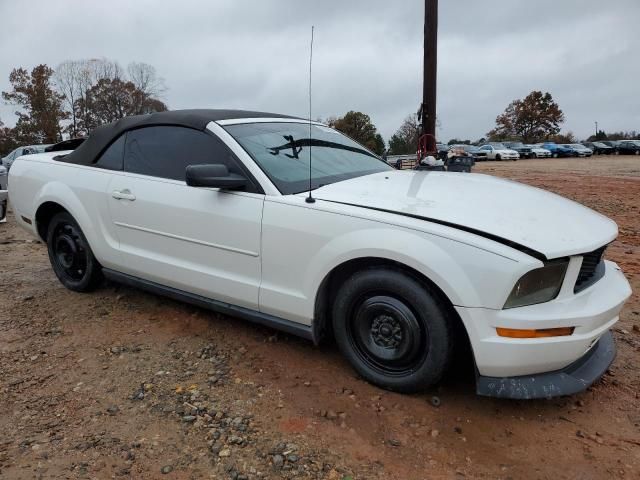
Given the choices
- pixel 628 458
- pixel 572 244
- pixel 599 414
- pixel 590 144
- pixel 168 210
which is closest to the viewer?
pixel 628 458

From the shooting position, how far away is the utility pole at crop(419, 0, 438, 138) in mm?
8938

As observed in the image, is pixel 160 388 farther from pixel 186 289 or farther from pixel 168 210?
pixel 168 210

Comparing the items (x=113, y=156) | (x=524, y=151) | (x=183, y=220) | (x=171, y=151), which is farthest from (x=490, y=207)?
(x=524, y=151)

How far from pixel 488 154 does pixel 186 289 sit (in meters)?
40.1

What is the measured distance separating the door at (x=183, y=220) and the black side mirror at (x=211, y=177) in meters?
0.11

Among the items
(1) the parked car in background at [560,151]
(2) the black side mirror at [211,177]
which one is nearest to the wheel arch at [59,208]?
(2) the black side mirror at [211,177]

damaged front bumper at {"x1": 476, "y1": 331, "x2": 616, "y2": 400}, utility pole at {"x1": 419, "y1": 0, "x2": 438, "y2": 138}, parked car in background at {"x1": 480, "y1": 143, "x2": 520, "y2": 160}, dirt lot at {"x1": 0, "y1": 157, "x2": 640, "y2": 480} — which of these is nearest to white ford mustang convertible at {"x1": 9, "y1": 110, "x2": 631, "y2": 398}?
damaged front bumper at {"x1": 476, "y1": 331, "x2": 616, "y2": 400}

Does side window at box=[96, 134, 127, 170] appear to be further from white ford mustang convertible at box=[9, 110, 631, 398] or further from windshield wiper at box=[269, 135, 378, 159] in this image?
windshield wiper at box=[269, 135, 378, 159]

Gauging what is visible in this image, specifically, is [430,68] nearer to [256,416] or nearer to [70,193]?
[70,193]

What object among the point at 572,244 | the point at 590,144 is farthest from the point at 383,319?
the point at 590,144

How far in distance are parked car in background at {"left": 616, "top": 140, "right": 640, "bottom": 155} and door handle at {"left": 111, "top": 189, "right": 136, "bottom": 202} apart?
47.6 metres

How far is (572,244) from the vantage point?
240 centimetres

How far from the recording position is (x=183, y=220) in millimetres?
3293

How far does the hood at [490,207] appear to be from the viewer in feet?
7.90
